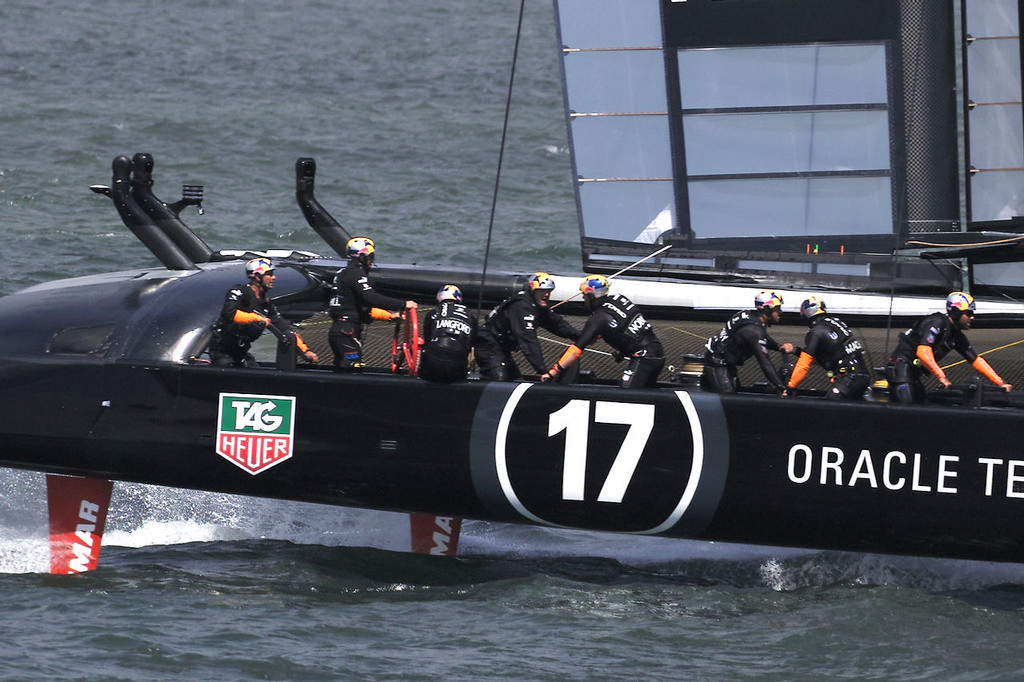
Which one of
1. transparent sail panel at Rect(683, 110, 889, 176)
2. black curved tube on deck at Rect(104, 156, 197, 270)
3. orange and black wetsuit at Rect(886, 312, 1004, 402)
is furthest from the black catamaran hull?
transparent sail panel at Rect(683, 110, 889, 176)

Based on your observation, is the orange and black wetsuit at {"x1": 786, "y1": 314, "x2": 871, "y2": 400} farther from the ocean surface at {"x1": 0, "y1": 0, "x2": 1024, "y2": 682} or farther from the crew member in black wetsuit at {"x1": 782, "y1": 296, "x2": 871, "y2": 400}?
the ocean surface at {"x1": 0, "y1": 0, "x2": 1024, "y2": 682}

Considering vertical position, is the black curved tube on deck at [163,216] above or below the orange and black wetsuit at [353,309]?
above

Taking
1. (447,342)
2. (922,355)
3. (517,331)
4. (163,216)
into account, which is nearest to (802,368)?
(922,355)

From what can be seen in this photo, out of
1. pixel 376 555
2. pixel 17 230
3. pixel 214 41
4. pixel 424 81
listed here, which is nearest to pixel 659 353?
pixel 376 555

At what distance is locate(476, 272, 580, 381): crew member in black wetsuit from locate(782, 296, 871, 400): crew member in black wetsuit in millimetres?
1459

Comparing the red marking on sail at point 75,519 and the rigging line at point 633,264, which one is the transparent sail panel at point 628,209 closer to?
the rigging line at point 633,264

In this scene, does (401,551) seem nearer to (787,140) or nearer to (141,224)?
(141,224)

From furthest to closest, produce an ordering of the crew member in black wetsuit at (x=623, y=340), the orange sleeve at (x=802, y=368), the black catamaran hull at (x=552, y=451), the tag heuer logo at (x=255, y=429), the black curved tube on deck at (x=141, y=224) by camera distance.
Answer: the black curved tube on deck at (x=141, y=224) → the tag heuer logo at (x=255, y=429) → the crew member in black wetsuit at (x=623, y=340) → the orange sleeve at (x=802, y=368) → the black catamaran hull at (x=552, y=451)

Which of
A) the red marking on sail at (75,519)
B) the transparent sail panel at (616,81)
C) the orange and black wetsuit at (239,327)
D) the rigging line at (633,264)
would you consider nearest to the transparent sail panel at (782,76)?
the transparent sail panel at (616,81)

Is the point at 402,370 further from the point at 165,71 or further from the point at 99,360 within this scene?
the point at 165,71

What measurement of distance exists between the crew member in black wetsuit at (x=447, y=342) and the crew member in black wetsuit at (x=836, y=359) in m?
1.96

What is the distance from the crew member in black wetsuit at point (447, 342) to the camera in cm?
1011

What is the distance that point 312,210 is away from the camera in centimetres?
1357

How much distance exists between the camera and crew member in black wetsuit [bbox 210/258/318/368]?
Answer: 10648 mm
